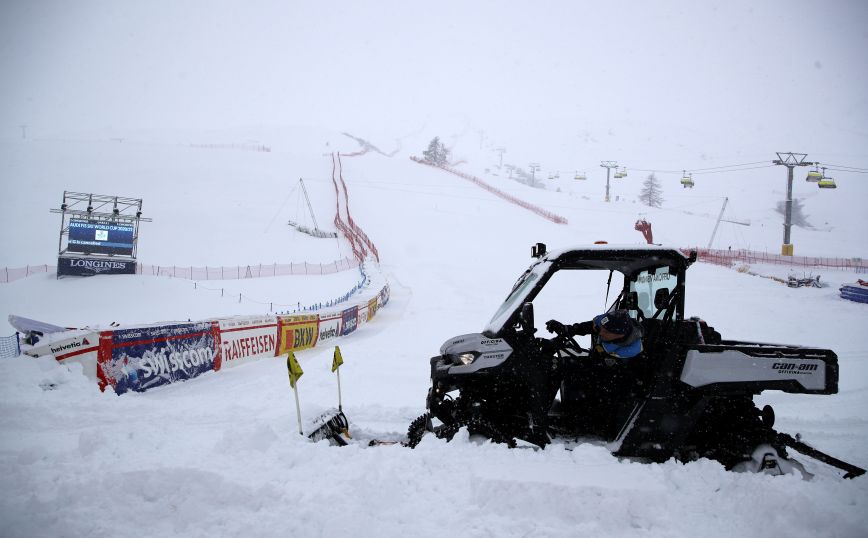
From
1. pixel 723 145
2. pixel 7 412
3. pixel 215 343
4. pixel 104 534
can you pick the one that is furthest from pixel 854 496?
pixel 723 145

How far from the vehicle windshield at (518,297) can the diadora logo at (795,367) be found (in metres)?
2.18

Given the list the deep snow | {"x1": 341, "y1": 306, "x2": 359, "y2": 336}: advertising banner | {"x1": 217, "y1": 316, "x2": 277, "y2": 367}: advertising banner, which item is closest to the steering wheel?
the deep snow

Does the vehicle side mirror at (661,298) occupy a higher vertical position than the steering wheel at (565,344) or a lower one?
higher

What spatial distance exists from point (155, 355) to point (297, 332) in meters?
4.77

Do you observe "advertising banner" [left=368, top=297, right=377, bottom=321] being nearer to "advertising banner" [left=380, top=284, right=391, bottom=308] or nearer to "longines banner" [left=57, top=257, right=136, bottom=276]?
"advertising banner" [left=380, top=284, right=391, bottom=308]

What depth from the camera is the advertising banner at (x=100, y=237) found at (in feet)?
77.7

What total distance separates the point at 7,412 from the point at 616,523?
6.78 meters

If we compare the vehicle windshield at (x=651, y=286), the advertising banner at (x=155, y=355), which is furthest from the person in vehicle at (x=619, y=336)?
the advertising banner at (x=155, y=355)

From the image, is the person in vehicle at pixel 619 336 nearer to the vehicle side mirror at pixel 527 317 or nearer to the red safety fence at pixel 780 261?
the vehicle side mirror at pixel 527 317

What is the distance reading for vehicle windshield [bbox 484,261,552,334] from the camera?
14.4 feet

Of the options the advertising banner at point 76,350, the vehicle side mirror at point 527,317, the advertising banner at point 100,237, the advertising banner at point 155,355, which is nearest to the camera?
the vehicle side mirror at point 527,317

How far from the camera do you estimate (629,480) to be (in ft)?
11.7

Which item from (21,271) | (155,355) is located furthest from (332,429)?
(21,271)

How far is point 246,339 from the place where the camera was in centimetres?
1162
